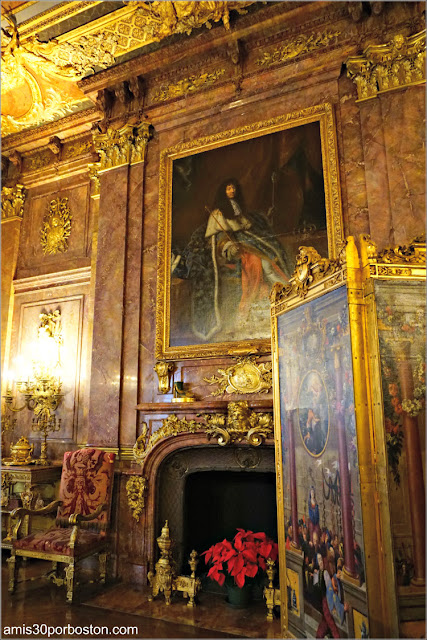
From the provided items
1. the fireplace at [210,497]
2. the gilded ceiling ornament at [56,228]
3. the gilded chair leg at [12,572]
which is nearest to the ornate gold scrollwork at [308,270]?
the fireplace at [210,497]

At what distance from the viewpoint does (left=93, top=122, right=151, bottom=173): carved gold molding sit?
598 cm

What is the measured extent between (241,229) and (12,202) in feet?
14.2

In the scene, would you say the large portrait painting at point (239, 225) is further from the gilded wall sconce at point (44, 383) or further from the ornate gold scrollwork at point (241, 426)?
the gilded wall sconce at point (44, 383)

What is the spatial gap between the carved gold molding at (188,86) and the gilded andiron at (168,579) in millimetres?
5071

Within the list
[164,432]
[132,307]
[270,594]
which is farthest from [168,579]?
[132,307]

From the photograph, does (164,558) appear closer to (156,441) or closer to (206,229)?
(156,441)

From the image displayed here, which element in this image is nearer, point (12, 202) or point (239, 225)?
point (239, 225)

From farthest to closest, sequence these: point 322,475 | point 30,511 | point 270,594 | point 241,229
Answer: point 241,229
point 30,511
point 270,594
point 322,475

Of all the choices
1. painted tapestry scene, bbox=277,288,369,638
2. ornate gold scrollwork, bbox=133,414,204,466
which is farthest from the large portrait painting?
painted tapestry scene, bbox=277,288,369,638

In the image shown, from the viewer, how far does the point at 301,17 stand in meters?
5.12

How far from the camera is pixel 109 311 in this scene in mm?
5668

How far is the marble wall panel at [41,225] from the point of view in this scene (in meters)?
6.69

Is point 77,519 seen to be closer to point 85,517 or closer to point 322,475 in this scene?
point 85,517

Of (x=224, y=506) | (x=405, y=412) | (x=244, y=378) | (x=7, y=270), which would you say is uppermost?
(x=7, y=270)
